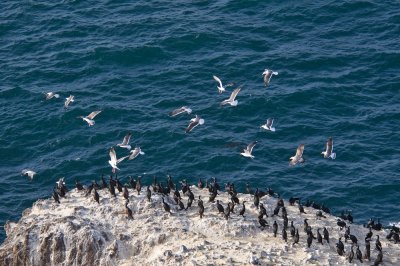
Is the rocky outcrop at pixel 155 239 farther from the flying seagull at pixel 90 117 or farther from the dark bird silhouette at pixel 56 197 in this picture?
the flying seagull at pixel 90 117

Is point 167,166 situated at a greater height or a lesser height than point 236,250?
lesser

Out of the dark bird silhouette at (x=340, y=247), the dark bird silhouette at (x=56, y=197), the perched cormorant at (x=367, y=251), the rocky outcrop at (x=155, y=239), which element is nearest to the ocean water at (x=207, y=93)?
the dark bird silhouette at (x=56, y=197)

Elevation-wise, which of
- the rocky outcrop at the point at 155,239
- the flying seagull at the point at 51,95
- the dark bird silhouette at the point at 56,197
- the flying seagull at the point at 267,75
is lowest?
the flying seagull at the point at 51,95

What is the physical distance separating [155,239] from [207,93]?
3472 centimetres

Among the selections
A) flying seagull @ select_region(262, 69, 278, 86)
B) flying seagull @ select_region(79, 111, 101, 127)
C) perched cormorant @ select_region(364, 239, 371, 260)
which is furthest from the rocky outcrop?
flying seagull @ select_region(262, 69, 278, 86)

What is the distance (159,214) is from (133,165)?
21.6 m

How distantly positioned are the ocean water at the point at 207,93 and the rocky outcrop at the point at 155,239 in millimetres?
14832

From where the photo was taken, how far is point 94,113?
268ft

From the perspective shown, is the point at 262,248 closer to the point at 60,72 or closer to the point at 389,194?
the point at 389,194

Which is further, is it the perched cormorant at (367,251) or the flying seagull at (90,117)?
the flying seagull at (90,117)

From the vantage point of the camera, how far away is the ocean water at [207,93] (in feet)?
263

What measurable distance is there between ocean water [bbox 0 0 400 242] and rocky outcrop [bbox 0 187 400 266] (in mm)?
14832

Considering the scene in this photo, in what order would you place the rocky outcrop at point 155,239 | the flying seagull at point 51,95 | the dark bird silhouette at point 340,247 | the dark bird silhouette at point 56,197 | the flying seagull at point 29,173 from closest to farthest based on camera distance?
1. the rocky outcrop at point 155,239
2. the dark bird silhouette at point 340,247
3. the dark bird silhouette at point 56,197
4. the flying seagull at point 29,173
5. the flying seagull at point 51,95

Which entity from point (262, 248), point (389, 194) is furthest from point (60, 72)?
point (262, 248)
